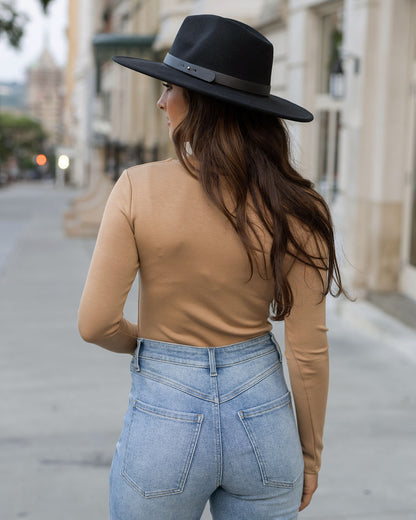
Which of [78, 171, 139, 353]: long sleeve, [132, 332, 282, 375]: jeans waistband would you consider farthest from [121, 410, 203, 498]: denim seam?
[78, 171, 139, 353]: long sleeve

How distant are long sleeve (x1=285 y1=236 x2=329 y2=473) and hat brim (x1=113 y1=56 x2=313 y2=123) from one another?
0.31 m

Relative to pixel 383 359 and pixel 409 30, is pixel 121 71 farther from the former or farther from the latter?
pixel 383 359

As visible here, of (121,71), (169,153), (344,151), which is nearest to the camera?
(344,151)

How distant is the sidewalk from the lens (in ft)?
13.1

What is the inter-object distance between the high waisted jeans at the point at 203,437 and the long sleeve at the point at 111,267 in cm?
11

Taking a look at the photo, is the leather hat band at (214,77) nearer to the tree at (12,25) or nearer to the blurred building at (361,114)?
the blurred building at (361,114)

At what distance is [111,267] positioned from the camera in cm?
170

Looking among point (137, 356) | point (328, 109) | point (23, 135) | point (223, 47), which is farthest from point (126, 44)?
point (23, 135)

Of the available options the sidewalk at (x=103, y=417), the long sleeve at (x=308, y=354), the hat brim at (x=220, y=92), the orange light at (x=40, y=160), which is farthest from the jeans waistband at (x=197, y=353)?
the orange light at (x=40, y=160)

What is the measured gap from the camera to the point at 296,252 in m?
1.75

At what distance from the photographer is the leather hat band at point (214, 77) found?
1709mm

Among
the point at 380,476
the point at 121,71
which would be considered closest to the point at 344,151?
the point at 380,476

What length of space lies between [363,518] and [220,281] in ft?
8.12

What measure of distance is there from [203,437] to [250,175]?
0.57 m
